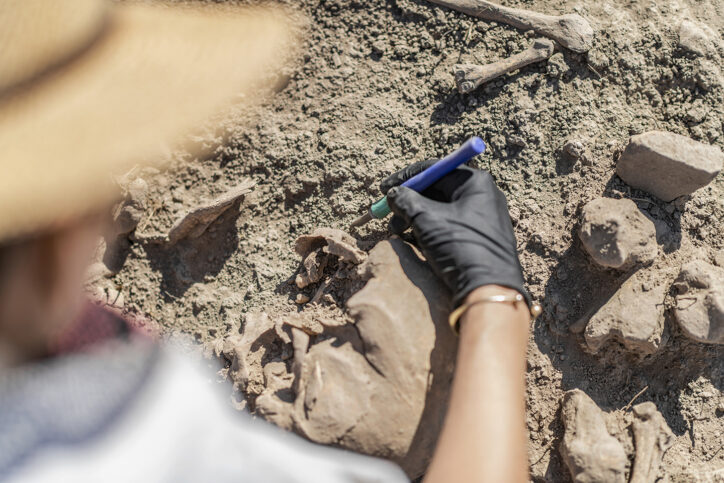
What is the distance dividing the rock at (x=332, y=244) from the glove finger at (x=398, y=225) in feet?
0.57

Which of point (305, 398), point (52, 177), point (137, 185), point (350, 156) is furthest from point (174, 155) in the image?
point (305, 398)

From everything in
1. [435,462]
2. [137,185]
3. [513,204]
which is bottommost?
[435,462]

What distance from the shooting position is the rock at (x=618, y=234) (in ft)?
Result: 6.86

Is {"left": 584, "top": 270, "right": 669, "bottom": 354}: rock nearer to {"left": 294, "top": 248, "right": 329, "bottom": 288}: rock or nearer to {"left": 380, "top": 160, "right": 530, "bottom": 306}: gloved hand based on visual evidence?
{"left": 380, "top": 160, "right": 530, "bottom": 306}: gloved hand

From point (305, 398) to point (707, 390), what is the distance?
1804mm

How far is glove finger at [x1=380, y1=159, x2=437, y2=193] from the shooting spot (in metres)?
2.22

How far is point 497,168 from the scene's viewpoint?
235 centimetres

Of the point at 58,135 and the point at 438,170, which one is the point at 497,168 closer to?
the point at 438,170

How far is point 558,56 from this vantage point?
7.80ft

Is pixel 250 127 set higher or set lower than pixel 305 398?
higher

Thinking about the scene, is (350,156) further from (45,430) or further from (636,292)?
(45,430)

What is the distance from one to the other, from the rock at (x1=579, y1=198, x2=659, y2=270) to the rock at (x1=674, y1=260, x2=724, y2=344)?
0.18 meters

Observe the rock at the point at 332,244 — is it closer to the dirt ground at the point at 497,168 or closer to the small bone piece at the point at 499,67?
the dirt ground at the point at 497,168

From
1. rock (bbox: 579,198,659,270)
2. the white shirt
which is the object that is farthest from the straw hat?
rock (bbox: 579,198,659,270)
